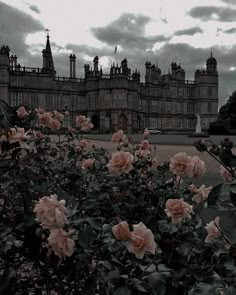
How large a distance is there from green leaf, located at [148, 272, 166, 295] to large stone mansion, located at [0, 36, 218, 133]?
2221 inches

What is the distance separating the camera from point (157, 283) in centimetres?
149

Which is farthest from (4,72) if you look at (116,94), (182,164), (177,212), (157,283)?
(157,283)

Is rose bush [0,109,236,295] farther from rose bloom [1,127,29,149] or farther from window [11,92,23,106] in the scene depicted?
window [11,92,23,106]

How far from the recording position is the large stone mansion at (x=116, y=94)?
62906 millimetres

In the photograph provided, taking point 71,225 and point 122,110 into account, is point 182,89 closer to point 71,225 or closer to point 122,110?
point 122,110

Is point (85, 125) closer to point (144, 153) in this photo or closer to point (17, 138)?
point (144, 153)

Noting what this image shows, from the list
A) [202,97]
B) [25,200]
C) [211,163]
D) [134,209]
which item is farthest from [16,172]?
[202,97]

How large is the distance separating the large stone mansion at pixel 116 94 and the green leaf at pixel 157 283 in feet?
185

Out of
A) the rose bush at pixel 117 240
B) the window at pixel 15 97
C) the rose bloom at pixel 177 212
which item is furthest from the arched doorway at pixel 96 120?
the rose bloom at pixel 177 212

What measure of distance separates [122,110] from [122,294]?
63.0 meters

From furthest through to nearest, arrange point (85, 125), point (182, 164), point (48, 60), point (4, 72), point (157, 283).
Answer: point (48, 60), point (4, 72), point (85, 125), point (182, 164), point (157, 283)

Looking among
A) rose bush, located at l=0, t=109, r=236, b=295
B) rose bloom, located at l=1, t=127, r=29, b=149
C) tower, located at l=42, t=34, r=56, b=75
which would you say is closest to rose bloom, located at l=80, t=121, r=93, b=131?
rose bush, located at l=0, t=109, r=236, b=295

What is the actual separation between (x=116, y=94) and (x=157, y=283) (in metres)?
63.0

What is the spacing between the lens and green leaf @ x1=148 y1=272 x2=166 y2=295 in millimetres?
1462
